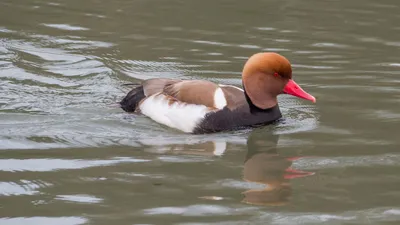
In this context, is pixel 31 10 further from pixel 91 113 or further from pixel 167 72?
pixel 91 113

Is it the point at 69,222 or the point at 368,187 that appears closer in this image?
the point at 69,222

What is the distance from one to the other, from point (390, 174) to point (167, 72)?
15.0 ft

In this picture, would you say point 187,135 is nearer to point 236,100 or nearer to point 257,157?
point 236,100

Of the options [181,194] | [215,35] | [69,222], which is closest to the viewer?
[69,222]

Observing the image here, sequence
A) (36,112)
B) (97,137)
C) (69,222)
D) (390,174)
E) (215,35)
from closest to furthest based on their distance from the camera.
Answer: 1. (69,222)
2. (390,174)
3. (97,137)
4. (36,112)
5. (215,35)

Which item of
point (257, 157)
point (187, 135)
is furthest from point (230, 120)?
point (257, 157)

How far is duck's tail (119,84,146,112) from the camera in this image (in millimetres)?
9203

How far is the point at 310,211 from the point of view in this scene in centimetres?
578

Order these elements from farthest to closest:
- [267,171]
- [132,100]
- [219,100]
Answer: [132,100]
[219,100]
[267,171]

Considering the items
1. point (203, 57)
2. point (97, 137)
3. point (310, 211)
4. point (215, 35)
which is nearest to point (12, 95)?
point (97, 137)

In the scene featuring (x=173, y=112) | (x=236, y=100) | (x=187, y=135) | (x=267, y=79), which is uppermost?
(x=267, y=79)

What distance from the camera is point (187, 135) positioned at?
824 cm

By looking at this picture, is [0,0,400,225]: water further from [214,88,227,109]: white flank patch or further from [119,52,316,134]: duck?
[214,88,227,109]: white flank patch

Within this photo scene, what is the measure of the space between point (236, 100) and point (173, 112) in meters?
0.63
